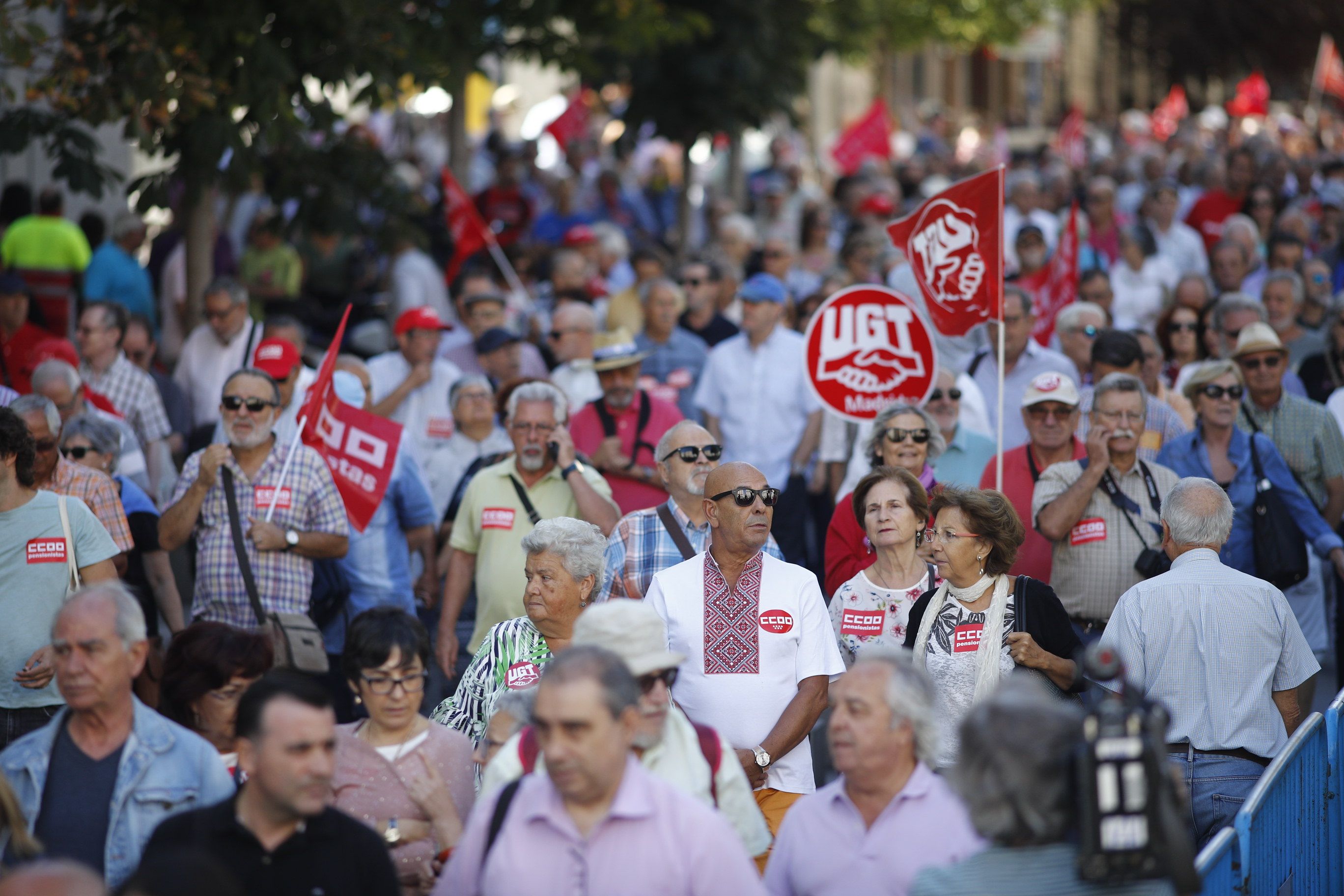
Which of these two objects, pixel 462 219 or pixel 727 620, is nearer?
pixel 727 620

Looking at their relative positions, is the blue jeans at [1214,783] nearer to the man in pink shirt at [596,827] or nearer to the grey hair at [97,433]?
the man in pink shirt at [596,827]

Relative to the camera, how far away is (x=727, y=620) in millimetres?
5859

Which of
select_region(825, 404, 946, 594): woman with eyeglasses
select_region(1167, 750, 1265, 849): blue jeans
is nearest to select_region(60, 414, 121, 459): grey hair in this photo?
select_region(825, 404, 946, 594): woman with eyeglasses

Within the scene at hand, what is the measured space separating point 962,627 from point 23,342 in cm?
683

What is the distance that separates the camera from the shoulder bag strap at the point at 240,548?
6883mm

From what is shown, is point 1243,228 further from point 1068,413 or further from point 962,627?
point 962,627

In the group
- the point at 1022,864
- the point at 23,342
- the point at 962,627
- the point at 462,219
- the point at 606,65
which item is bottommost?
the point at 1022,864

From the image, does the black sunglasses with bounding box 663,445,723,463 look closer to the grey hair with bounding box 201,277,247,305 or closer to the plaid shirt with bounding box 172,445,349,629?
the plaid shirt with bounding box 172,445,349,629

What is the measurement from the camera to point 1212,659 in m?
5.72

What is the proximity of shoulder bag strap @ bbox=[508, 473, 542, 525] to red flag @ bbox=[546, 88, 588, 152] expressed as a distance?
11325 millimetres

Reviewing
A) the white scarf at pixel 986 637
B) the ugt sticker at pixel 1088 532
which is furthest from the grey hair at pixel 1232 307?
the white scarf at pixel 986 637

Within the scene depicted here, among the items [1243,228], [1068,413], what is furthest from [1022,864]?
[1243,228]

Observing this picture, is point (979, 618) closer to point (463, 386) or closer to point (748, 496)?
point (748, 496)

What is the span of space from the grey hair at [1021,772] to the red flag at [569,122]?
15305mm
